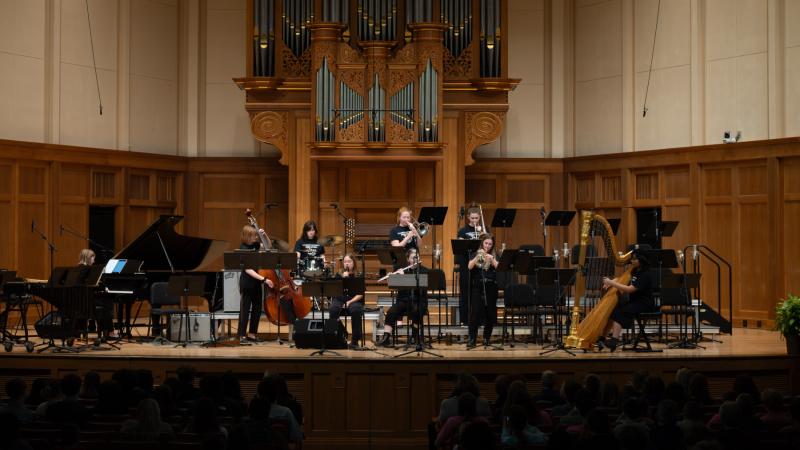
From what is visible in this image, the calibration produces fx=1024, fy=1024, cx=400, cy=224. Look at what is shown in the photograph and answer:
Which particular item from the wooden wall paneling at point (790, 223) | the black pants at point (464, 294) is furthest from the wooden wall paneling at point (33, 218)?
the wooden wall paneling at point (790, 223)

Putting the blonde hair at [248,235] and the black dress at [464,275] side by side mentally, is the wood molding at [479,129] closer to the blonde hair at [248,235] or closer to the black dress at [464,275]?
the black dress at [464,275]

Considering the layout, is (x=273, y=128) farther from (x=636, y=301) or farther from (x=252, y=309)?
(x=636, y=301)

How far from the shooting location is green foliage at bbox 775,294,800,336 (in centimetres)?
1078

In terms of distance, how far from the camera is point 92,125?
659 inches

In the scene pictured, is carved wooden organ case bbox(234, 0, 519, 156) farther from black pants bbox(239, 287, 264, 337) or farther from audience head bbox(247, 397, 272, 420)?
audience head bbox(247, 397, 272, 420)

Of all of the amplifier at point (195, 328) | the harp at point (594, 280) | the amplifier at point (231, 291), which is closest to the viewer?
the harp at point (594, 280)

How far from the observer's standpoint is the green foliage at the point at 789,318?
10.8 metres

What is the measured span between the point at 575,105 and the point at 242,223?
20.8 ft

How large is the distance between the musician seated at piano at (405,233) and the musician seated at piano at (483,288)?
0.90 m

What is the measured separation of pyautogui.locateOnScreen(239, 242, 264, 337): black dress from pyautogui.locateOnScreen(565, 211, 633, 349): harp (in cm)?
386

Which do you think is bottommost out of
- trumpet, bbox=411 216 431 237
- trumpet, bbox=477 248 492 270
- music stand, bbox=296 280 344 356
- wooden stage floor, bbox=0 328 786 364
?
wooden stage floor, bbox=0 328 786 364

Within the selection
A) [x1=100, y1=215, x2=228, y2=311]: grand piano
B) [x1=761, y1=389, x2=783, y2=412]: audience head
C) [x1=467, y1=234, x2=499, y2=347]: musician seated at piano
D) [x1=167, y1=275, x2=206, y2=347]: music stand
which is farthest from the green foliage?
[x1=100, y1=215, x2=228, y2=311]: grand piano

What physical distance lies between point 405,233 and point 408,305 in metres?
0.96

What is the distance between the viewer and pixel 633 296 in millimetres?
11703
